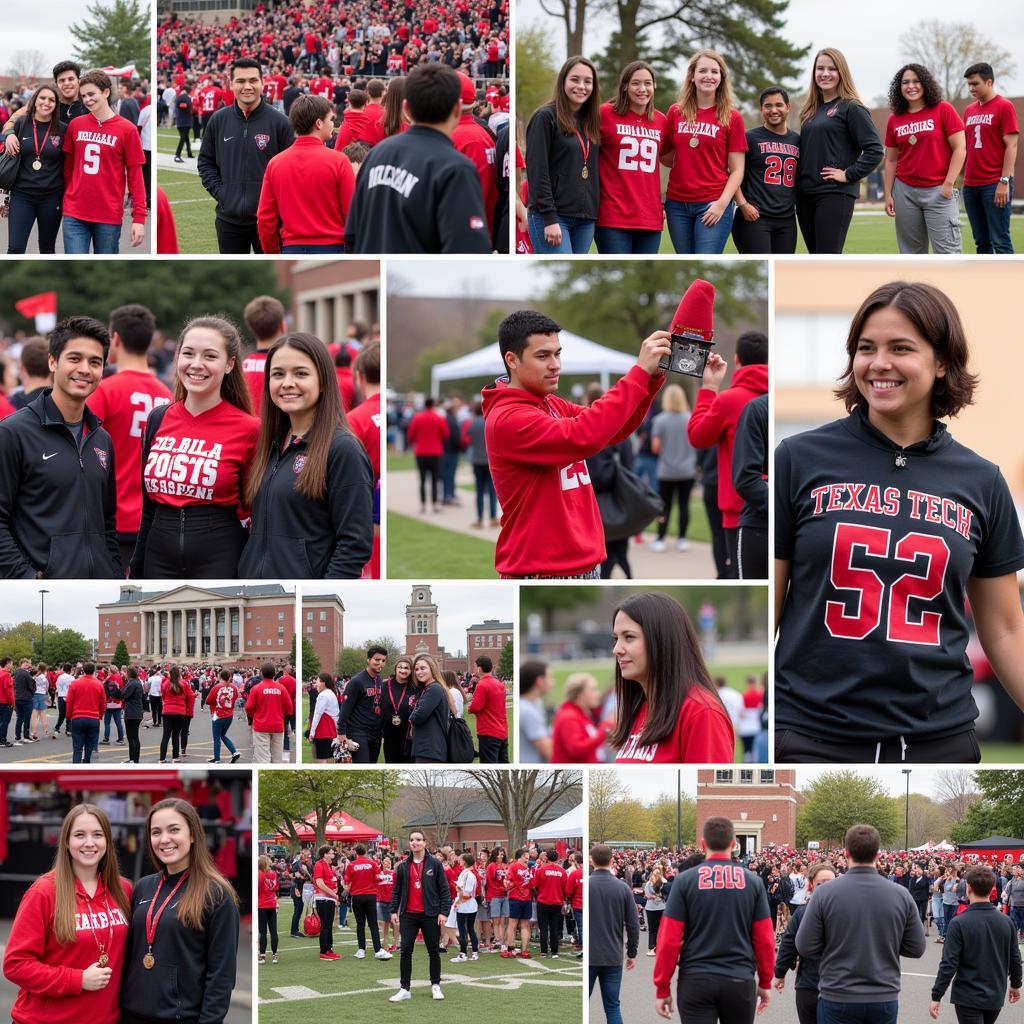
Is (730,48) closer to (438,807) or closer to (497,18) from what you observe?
(497,18)

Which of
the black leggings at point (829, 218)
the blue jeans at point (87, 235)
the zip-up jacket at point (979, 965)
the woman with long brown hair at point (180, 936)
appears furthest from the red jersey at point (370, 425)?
the black leggings at point (829, 218)

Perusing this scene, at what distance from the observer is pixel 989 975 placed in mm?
4855

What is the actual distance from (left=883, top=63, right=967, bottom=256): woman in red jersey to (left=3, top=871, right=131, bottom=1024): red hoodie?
6.39 meters

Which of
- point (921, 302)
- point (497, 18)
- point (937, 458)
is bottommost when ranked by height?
point (937, 458)

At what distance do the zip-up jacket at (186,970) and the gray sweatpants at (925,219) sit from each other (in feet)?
20.0

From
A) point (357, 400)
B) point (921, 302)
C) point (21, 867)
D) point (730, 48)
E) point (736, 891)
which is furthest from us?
point (730, 48)

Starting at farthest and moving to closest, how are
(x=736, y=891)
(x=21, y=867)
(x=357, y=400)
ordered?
(x=357, y=400)
(x=21, y=867)
(x=736, y=891)

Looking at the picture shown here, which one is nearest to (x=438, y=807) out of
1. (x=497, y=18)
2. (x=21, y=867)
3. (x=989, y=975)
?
(x=21, y=867)

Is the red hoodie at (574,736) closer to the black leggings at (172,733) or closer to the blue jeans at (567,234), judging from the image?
the black leggings at (172,733)

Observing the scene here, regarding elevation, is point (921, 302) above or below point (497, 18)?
below

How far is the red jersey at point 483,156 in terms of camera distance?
6766mm

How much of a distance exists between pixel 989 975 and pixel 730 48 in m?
22.7

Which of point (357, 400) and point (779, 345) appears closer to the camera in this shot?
point (779, 345)

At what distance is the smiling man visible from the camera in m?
4.82
